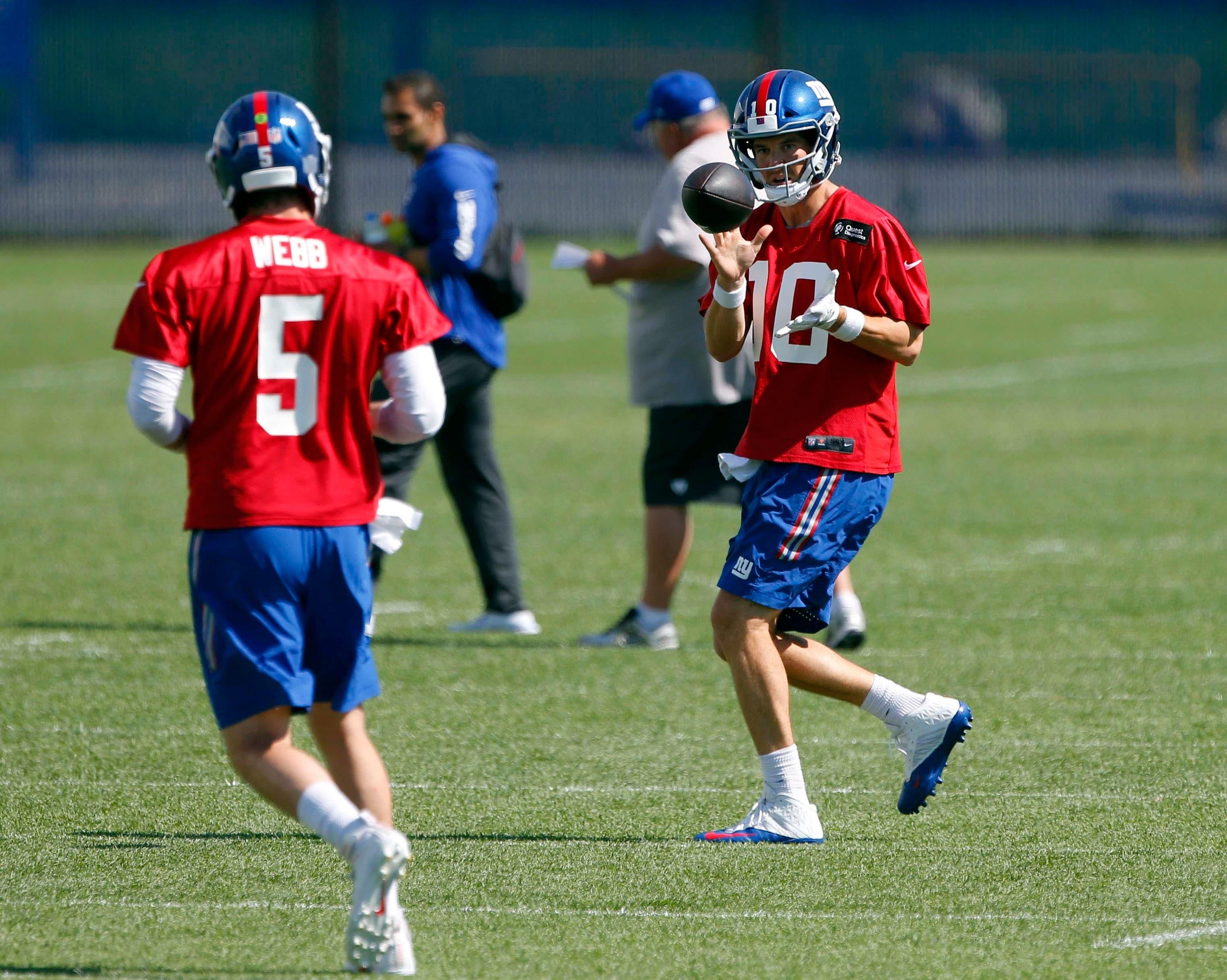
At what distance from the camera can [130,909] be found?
484 centimetres

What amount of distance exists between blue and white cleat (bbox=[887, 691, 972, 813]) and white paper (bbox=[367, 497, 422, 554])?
173 cm

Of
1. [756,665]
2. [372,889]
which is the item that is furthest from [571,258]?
[372,889]

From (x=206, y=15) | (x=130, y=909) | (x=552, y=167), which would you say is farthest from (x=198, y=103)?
(x=130, y=909)

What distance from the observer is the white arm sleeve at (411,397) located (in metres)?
4.50

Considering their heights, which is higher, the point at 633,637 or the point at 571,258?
the point at 571,258

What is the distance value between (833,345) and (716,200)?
52 centimetres

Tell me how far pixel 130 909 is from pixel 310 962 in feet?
2.16

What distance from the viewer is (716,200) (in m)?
5.61

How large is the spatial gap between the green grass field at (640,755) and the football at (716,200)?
170cm

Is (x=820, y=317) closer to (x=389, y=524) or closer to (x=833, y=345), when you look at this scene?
(x=833, y=345)

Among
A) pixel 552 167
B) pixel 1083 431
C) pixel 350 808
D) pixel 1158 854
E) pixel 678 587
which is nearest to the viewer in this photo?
pixel 350 808

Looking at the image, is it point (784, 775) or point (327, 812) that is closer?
point (327, 812)

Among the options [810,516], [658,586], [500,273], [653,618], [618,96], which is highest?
[810,516]

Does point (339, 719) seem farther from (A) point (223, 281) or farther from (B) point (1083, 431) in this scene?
(B) point (1083, 431)
